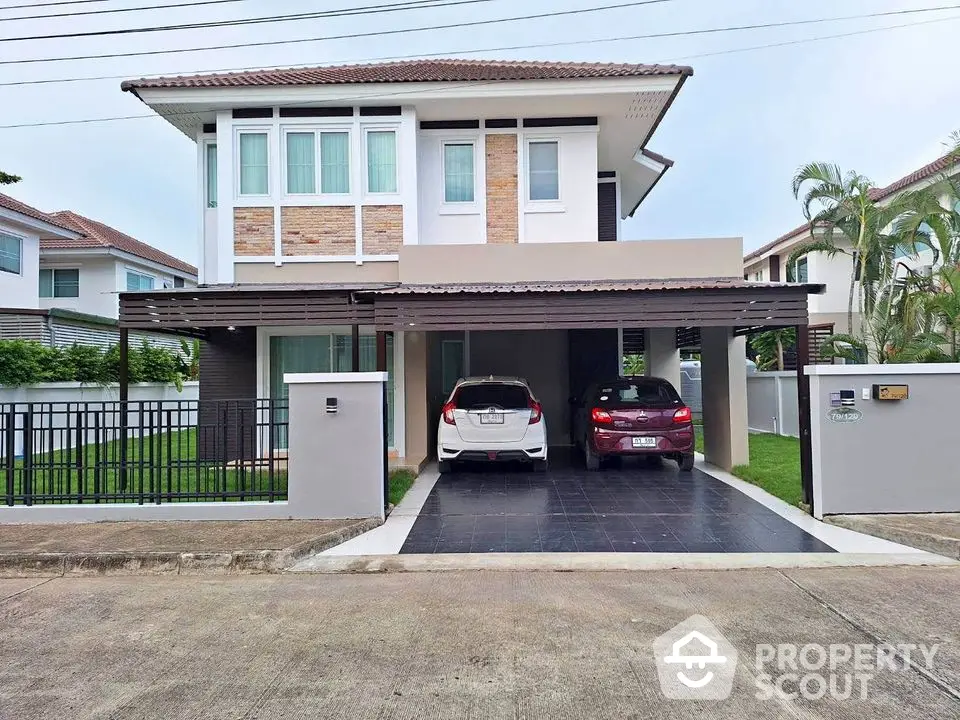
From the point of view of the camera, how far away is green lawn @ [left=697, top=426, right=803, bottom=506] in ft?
28.1

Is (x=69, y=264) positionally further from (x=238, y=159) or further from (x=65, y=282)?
(x=238, y=159)

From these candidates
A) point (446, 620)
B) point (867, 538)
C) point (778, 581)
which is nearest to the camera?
point (446, 620)

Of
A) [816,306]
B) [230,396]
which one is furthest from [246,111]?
[816,306]

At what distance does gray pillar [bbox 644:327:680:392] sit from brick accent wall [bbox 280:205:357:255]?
21.9ft

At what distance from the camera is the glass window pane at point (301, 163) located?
452 inches

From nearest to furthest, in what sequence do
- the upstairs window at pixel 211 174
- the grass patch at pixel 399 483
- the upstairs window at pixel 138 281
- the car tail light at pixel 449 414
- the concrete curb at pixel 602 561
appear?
the concrete curb at pixel 602 561
the grass patch at pixel 399 483
the car tail light at pixel 449 414
the upstairs window at pixel 211 174
the upstairs window at pixel 138 281

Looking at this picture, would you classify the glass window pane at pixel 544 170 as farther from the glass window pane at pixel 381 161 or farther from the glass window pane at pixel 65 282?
the glass window pane at pixel 65 282

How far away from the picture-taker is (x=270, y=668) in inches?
155

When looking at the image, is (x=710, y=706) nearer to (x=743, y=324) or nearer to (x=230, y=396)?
(x=743, y=324)

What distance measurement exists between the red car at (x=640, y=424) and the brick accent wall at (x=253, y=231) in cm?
630

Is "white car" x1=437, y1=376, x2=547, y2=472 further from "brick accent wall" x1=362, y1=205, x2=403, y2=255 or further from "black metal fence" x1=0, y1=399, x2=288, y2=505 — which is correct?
"brick accent wall" x1=362, y1=205, x2=403, y2=255

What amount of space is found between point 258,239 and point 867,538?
993 cm

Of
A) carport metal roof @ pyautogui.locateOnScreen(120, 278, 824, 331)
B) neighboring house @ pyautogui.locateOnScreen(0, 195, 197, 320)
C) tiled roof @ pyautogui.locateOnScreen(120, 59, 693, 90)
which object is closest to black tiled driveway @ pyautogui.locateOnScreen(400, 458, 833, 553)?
carport metal roof @ pyautogui.locateOnScreen(120, 278, 824, 331)
